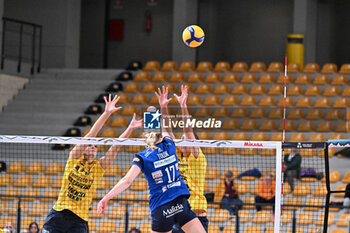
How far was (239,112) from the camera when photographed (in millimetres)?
17016

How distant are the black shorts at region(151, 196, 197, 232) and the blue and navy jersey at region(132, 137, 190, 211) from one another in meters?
0.05

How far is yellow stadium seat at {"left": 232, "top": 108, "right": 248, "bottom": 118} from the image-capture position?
16.8 metres

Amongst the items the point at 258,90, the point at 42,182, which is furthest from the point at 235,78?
the point at 42,182

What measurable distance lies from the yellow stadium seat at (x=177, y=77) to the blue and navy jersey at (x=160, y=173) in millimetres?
12796

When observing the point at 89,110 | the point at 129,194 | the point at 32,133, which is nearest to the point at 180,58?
the point at 89,110

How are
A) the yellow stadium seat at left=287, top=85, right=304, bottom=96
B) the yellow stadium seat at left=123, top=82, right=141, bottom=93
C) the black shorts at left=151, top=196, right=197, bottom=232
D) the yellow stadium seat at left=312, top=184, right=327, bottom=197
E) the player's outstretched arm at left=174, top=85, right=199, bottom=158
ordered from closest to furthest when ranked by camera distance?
the black shorts at left=151, top=196, right=197, bottom=232 → the player's outstretched arm at left=174, top=85, right=199, bottom=158 → the yellow stadium seat at left=312, top=184, right=327, bottom=197 → the yellow stadium seat at left=287, top=85, right=304, bottom=96 → the yellow stadium seat at left=123, top=82, right=141, bottom=93

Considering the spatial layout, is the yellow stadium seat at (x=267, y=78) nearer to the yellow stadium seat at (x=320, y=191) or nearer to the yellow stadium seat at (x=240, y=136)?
the yellow stadium seat at (x=240, y=136)

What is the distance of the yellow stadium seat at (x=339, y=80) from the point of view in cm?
1830

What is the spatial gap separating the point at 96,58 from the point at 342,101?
12.1 meters

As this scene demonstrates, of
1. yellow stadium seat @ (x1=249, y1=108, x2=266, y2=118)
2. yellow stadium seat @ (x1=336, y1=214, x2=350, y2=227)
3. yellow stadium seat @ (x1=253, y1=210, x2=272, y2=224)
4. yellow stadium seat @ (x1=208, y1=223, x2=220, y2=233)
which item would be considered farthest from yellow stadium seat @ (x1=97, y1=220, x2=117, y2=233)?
yellow stadium seat @ (x1=249, y1=108, x2=266, y2=118)

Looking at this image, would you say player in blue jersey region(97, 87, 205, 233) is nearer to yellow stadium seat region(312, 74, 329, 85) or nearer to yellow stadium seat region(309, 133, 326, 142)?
yellow stadium seat region(309, 133, 326, 142)

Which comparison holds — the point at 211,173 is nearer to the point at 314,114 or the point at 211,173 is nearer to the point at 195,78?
the point at 314,114

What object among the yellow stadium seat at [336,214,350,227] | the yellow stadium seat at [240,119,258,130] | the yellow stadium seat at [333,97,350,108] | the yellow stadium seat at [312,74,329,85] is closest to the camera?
the yellow stadium seat at [336,214,350,227]

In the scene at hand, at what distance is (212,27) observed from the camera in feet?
82.8
